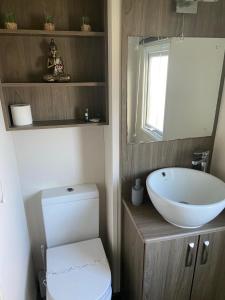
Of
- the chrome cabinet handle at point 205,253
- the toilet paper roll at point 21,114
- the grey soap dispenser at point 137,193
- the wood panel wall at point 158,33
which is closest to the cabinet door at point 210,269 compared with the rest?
the chrome cabinet handle at point 205,253

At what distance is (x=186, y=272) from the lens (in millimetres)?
1324

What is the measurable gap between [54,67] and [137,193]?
915 millimetres

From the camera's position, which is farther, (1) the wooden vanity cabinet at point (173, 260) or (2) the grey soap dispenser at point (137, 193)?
(2) the grey soap dispenser at point (137, 193)

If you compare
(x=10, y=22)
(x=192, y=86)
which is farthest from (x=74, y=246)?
(x=10, y=22)

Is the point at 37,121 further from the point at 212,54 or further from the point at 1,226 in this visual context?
the point at 212,54

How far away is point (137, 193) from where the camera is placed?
1439 mm

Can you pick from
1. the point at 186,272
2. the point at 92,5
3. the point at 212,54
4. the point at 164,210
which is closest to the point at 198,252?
the point at 186,272

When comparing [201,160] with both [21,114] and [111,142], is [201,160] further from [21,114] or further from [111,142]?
[21,114]

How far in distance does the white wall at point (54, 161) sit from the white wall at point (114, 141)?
0.37 feet

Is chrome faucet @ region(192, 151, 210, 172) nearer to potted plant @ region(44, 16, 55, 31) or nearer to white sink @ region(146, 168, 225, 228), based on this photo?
white sink @ region(146, 168, 225, 228)

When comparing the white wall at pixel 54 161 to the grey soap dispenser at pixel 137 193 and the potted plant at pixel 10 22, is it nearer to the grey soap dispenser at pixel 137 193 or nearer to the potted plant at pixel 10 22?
the grey soap dispenser at pixel 137 193

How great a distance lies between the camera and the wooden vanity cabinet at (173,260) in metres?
1.23

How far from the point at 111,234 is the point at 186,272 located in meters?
0.58

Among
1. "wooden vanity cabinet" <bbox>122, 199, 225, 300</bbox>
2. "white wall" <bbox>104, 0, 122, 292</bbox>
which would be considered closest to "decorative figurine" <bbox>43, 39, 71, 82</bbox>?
"white wall" <bbox>104, 0, 122, 292</bbox>
